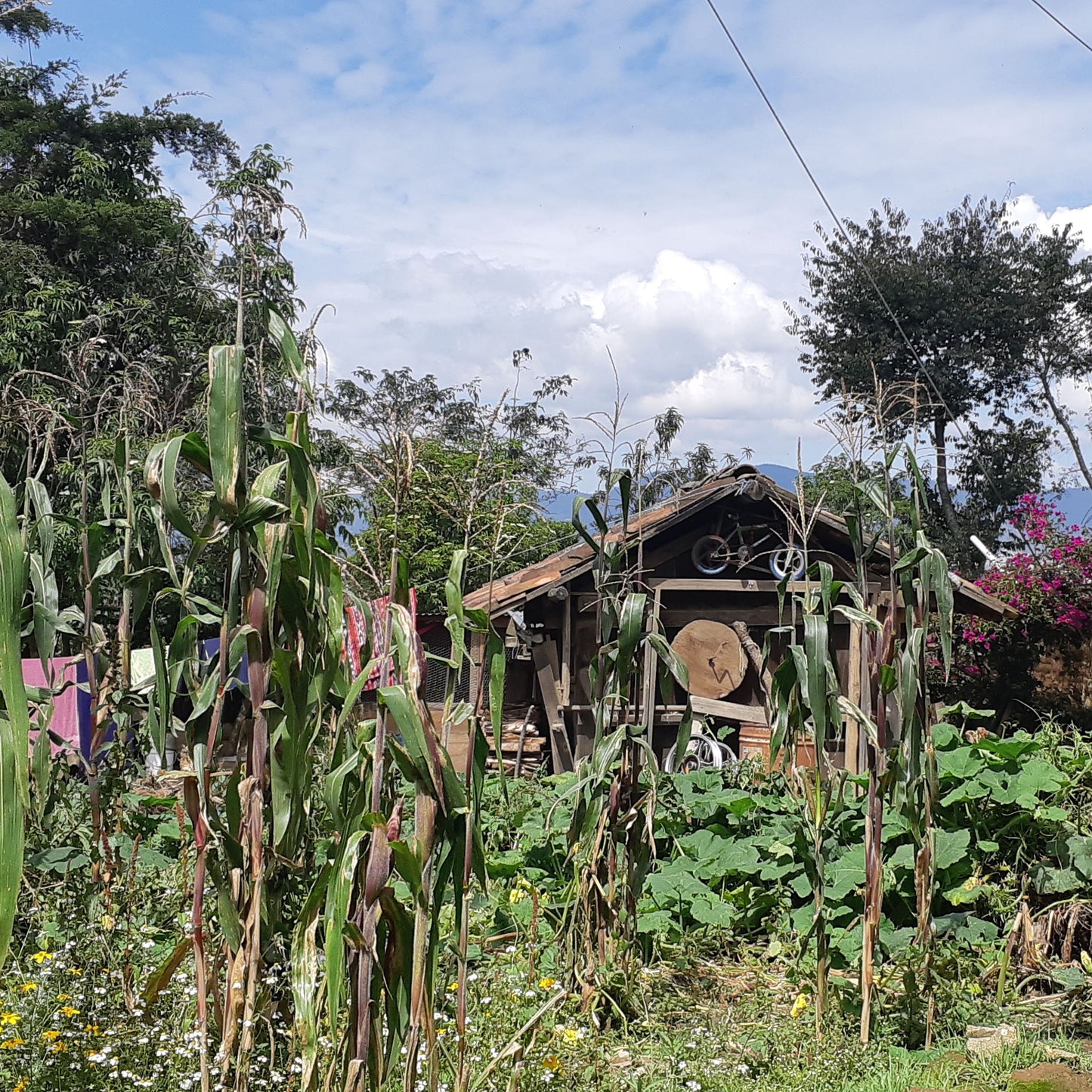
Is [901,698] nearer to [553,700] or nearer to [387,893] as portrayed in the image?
[387,893]

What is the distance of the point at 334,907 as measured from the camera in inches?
66.9

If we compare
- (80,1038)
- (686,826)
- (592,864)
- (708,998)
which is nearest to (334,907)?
(80,1038)

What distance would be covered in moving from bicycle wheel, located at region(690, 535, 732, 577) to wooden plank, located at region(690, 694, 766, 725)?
105 centimetres

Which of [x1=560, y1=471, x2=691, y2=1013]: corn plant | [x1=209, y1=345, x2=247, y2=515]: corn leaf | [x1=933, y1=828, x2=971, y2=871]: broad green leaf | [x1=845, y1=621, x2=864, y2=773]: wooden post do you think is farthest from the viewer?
[x1=845, y1=621, x2=864, y2=773]: wooden post

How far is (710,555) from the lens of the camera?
862 cm

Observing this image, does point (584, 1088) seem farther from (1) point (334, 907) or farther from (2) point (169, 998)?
(1) point (334, 907)

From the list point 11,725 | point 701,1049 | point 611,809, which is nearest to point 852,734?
point 611,809

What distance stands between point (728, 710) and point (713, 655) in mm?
463

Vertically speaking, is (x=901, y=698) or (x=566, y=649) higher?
(x=566, y=649)

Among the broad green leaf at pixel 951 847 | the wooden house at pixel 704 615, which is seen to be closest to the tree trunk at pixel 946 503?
the wooden house at pixel 704 615

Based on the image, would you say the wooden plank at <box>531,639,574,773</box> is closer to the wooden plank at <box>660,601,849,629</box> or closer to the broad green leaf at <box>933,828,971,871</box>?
the wooden plank at <box>660,601,849,629</box>

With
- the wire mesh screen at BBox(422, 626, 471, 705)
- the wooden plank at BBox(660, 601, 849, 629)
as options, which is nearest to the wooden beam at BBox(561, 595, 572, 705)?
the wooden plank at BBox(660, 601, 849, 629)

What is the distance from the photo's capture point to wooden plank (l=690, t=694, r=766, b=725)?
27.9 feet

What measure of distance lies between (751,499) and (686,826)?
416cm
